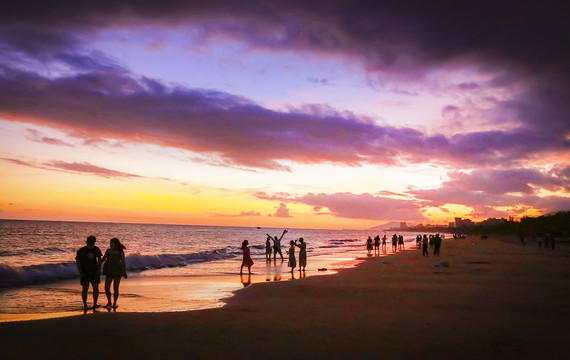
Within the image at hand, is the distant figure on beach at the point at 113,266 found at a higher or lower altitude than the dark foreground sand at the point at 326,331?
higher

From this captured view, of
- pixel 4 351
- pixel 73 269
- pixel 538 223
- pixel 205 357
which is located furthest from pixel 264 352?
pixel 538 223

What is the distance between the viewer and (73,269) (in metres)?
25.1

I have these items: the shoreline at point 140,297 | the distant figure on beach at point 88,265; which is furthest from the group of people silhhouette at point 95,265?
the shoreline at point 140,297

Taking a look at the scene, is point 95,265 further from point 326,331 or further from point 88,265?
point 326,331

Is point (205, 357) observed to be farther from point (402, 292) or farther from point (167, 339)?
point (402, 292)

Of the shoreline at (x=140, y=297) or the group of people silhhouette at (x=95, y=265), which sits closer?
the shoreline at (x=140, y=297)

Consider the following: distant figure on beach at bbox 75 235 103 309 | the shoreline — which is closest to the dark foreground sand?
the shoreline

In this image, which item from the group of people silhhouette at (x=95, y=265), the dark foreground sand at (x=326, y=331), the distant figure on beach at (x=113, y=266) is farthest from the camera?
the distant figure on beach at (x=113, y=266)

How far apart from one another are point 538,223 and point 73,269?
11467 centimetres

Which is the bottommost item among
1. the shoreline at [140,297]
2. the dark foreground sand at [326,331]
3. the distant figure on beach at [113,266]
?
the shoreline at [140,297]

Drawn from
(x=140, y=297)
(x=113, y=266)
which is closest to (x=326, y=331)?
(x=113, y=266)

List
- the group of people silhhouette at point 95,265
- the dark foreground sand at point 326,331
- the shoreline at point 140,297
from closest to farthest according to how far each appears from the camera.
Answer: the dark foreground sand at point 326,331, the shoreline at point 140,297, the group of people silhhouette at point 95,265

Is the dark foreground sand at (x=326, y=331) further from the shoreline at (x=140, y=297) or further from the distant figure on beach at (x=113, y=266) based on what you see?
the distant figure on beach at (x=113, y=266)

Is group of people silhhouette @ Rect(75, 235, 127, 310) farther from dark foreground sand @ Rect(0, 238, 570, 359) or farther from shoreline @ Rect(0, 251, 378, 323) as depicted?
dark foreground sand @ Rect(0, 238, 570, 359)
